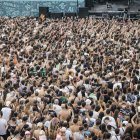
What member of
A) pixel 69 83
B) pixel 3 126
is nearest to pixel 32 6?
pixel 69 83

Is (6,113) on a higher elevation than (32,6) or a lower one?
lower

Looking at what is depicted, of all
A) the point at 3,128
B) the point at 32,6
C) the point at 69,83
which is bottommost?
the point at 3,128

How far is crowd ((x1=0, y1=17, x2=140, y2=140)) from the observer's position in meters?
10.7

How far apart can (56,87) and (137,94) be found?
86.1 inches

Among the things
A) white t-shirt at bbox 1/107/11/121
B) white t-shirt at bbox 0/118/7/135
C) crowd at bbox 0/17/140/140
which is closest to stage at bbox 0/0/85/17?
crowd at bbox 0/17/140/140

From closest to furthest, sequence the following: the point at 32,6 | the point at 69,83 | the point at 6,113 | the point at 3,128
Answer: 1. the point at 3,128
2. the point at 6,113
3. the point at 69,83
4. the point at 32,6

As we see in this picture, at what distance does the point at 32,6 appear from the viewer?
34406 millimetres

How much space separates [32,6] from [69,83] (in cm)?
2062

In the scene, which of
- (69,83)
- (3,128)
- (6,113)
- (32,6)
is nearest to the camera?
(3,128)

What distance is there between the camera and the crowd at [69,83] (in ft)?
35.2

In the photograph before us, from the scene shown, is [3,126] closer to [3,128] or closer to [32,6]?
[3,128]

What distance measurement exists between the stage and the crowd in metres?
9.06

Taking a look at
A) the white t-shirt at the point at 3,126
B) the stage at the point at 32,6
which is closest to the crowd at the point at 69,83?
the white t-shirt at the point at 3,126

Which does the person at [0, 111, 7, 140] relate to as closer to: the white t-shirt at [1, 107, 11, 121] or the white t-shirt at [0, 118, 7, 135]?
the white t-shirt at [0, 118, 7, 135]
